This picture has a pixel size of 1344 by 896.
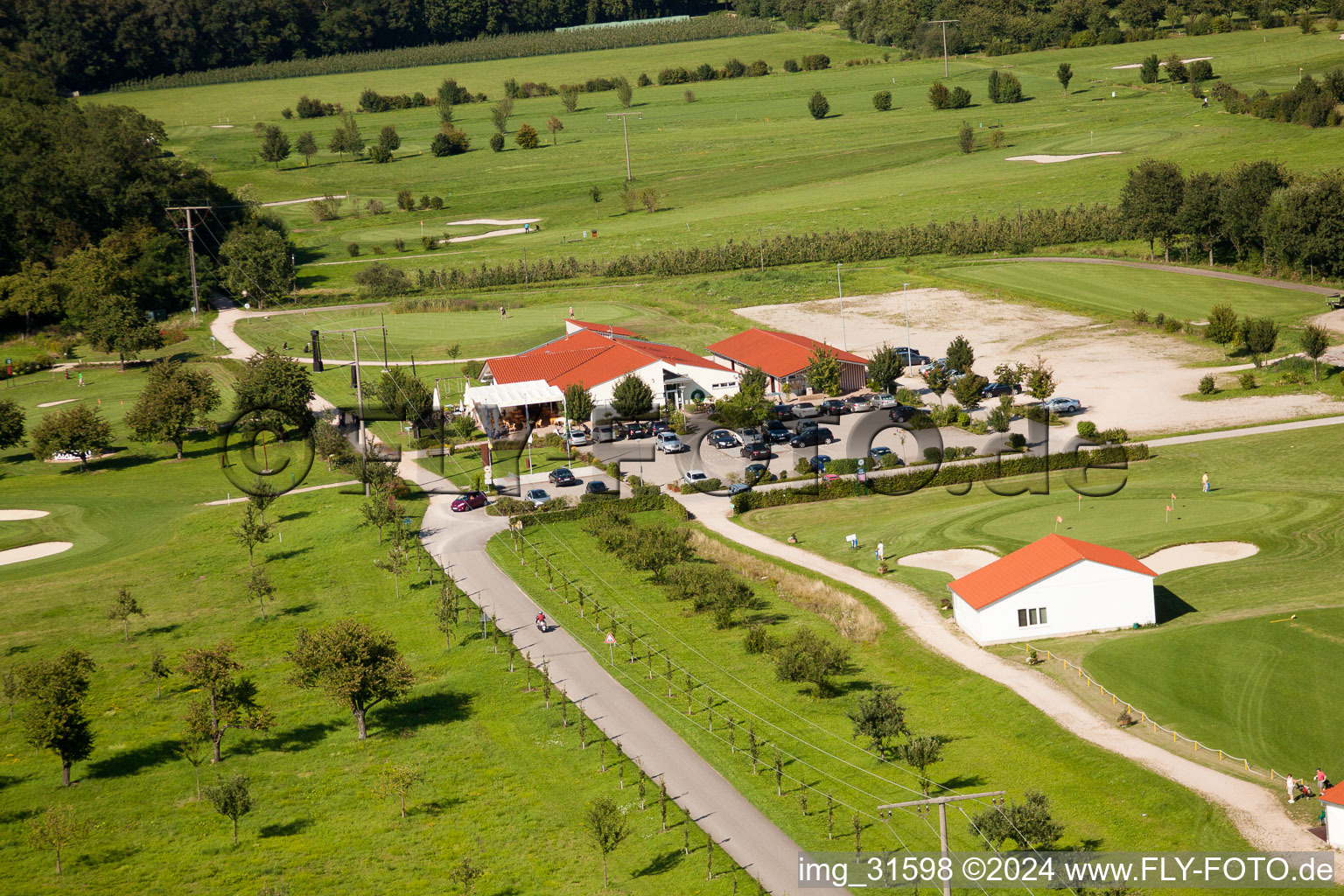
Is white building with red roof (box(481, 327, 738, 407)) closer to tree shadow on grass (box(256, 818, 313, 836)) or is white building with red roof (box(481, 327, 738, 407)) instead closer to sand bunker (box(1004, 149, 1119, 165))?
tree shadow on grass (box(256, 818, 313, 836))

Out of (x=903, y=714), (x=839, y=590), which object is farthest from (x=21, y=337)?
(x=903, y=714)

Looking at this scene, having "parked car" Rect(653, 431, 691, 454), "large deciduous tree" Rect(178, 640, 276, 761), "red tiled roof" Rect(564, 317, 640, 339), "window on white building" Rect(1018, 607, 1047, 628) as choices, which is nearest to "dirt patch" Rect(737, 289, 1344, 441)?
"red tiled roof" Rect(564, 317, 640, 339)

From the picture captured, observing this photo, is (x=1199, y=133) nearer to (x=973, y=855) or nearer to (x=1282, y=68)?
(x=1282, y=68)

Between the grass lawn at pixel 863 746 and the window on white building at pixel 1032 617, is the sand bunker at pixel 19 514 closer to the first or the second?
the grass lawn at pixel 863 746

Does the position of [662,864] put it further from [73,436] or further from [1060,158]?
[1060,158]

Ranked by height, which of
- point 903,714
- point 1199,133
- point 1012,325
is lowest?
point 903,714

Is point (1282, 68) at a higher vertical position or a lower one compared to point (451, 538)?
higher

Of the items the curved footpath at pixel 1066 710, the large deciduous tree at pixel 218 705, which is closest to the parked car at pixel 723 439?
the curved footpath at pixel 1066 710
